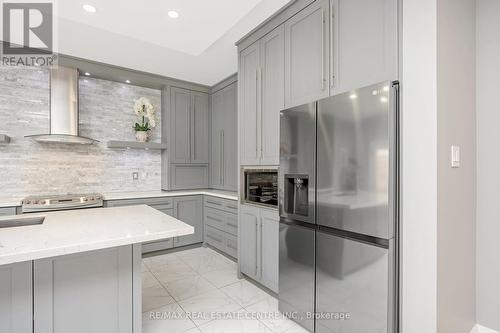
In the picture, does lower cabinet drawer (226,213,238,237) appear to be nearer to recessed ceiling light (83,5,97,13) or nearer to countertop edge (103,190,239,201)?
countertop edge (103,190,239,201)

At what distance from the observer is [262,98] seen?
2.56 m

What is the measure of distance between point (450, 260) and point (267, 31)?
2375 mm

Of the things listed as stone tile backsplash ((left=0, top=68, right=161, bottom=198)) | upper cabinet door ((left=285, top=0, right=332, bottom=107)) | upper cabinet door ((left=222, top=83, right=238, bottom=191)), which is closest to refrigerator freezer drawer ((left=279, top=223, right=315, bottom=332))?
upper cabinet door ((left=285, top=0, right=332, bottom=107))

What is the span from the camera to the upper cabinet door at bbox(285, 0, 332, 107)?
6.25 feet

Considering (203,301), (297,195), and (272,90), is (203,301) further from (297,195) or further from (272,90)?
(272,90)

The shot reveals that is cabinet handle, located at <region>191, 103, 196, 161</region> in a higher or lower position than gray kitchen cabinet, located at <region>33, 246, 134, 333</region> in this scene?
higher

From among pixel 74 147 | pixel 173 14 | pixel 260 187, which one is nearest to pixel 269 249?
pixel 260 187

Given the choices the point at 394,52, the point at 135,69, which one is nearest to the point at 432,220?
the point at 394,52

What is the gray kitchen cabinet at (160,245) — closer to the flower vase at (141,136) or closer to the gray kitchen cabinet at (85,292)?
the flower vase at (141,136)

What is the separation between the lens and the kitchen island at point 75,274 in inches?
51.6

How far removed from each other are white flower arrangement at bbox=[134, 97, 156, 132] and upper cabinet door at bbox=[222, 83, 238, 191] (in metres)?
1.15

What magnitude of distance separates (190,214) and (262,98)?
7.36ft

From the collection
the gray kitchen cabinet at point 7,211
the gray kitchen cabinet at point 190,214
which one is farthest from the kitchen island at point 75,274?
the gray kitchen cabinet at point 190,214

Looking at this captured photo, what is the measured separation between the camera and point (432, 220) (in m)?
1.37
